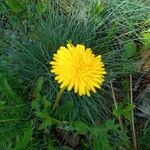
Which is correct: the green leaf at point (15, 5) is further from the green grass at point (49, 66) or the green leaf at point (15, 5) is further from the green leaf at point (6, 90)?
the green leaf at point (6, 90)

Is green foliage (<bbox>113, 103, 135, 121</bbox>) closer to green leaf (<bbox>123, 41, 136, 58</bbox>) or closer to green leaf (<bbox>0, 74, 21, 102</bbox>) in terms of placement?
green leaf (<bbox>123, 41, 136, 58</bbox>)

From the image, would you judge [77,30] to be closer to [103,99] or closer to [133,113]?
[103,99]

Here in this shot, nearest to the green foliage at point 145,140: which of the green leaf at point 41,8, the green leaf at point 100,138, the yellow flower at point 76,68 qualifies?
the green leaf at point 100,138

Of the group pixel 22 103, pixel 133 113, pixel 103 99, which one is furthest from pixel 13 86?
pixel 133 113

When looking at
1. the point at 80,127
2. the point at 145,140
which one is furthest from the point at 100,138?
A: the point at 145,140

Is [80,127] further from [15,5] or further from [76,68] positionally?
[15,5]
